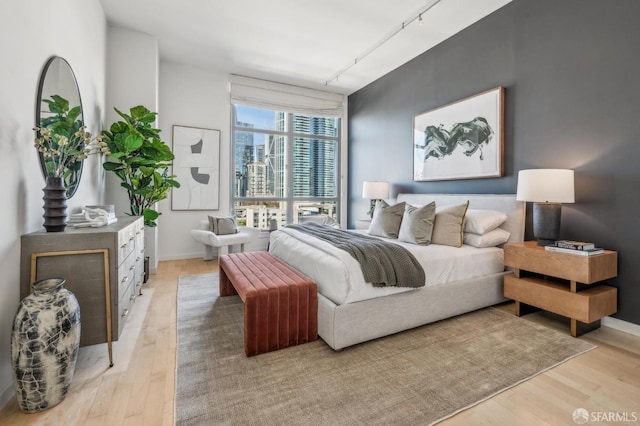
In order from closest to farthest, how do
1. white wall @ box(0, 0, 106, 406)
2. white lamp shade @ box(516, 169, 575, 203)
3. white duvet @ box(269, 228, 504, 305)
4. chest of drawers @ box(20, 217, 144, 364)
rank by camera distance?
1. white wall @ box(0, 0, 106, 406)
2. chest of drawers @ box(20, 217, 144, 364)
3. white duvet @ box(269, 228, 504, 305)
4. white lamp shade @ box(516, 169, 575, 203)

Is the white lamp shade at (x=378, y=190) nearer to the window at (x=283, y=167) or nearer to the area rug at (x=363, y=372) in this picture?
the window at (x=283, y=167)

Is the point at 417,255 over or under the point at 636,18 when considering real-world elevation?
under

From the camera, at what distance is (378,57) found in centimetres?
441

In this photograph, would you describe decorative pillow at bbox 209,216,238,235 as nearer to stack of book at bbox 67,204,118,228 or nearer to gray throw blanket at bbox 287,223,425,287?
stack of book at bbox 67,204,118,228

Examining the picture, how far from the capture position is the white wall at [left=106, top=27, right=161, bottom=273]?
12.3 ft

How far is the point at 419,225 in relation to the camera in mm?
2969

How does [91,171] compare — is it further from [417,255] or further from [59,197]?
[417,255]

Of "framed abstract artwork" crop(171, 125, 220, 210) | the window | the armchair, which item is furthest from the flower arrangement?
the window

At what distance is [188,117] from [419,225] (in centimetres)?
409

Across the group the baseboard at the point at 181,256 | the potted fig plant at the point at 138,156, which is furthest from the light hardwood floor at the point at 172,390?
the baseboard at the point at 181,256

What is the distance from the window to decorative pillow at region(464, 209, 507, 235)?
119 inches

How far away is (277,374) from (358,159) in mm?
4752

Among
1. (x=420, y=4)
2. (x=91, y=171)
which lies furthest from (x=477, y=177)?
(x=91, y=171)

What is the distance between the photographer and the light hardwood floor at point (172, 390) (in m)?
1.41
